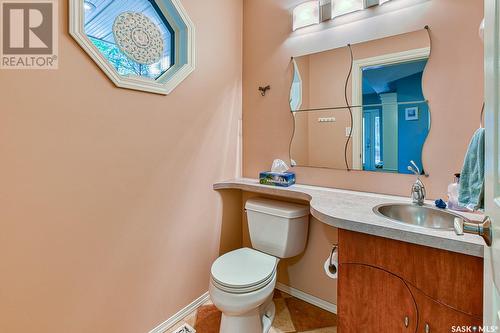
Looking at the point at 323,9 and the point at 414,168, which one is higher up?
the point at 323,9

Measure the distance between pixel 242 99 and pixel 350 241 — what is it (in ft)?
5.10

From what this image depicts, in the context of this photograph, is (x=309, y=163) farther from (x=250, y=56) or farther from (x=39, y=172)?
(x=39, y=172)

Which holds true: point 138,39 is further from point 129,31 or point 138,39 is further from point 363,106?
point 363,106

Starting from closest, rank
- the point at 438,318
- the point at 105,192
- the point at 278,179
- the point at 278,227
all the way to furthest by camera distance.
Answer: the point at 438,318, the point at 105,192, the point at 278,227, the point at 278,179

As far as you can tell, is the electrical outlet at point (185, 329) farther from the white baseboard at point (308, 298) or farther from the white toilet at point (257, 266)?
the white baseboard at point (308, 298)

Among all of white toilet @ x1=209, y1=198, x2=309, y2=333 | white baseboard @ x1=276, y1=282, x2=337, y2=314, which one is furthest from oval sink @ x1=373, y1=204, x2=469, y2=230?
white baseboard @ x1=276, y1=282, x2=337, y2=314

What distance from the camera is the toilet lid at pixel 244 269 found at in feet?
4.45

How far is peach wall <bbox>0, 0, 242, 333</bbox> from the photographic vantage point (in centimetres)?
106

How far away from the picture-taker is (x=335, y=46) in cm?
172

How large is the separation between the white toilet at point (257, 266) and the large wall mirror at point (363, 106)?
460 mm

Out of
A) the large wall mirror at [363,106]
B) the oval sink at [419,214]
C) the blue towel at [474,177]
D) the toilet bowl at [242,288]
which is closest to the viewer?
the blue towel at [474,177]

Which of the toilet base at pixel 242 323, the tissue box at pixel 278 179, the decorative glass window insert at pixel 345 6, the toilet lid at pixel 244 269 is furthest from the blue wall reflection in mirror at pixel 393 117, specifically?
the toilet base at pixel 242 323

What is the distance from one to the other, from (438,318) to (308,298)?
3.72ft

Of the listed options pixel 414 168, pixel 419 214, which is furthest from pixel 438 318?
pixel 414 168
